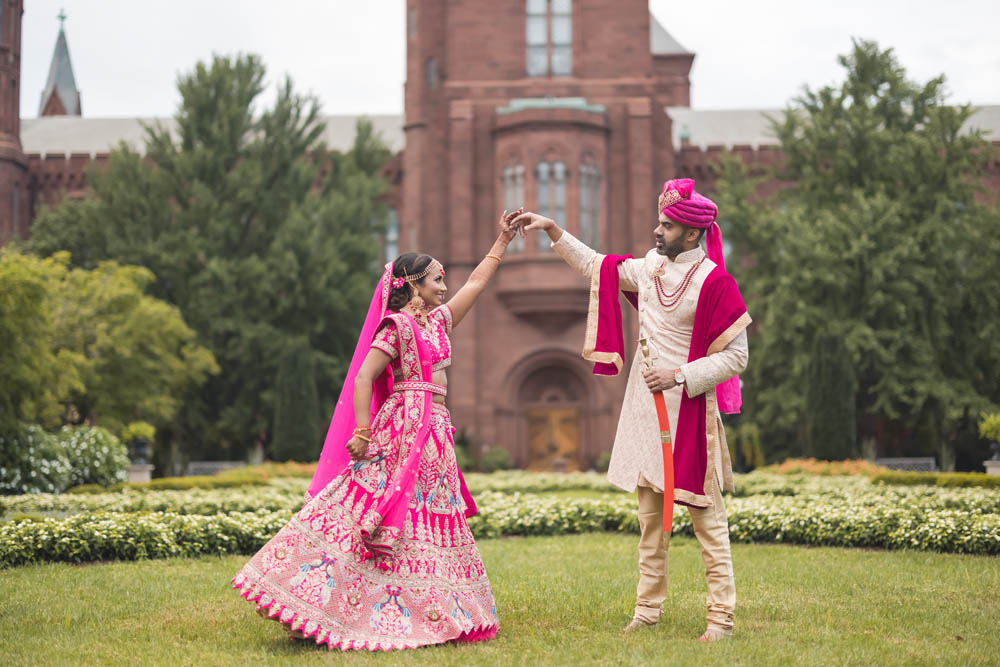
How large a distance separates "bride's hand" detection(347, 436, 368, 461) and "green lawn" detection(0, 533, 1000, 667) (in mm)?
1044

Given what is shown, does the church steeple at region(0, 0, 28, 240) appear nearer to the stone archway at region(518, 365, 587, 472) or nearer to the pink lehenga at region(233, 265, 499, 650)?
the stone archway at region(518, 365, 587, 472)

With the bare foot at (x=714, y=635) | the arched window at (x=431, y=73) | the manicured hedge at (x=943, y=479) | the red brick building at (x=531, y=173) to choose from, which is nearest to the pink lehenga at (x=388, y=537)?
the bare foot at (x=714, y=635)

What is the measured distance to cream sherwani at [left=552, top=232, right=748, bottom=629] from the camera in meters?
5.93

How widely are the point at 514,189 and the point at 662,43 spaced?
23523mm

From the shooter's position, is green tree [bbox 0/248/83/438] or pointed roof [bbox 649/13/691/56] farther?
pointed roof [bbox 649/13/691/56]

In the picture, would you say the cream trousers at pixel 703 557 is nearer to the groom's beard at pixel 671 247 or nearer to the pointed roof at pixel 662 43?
the groom's beard at pixel 671 247

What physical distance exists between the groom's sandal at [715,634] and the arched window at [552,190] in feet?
76.0

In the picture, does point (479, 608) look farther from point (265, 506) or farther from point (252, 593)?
point (265, 506)

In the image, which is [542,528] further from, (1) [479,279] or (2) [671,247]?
(2) [671,247]

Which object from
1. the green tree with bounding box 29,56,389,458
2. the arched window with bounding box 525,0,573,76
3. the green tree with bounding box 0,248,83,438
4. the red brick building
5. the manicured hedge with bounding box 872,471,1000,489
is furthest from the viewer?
the green tree with bounding box 29,56,389,458

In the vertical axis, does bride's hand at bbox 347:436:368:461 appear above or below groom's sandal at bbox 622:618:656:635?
above

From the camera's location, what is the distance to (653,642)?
5.76 m

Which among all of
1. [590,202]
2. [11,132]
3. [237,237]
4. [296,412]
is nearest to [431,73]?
[590,202]

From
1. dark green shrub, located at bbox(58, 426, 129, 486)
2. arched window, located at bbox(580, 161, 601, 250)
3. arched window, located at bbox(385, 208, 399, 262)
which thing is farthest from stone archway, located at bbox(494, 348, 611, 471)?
dark green shrub, located at bbox(58, 426, 129, 486)
